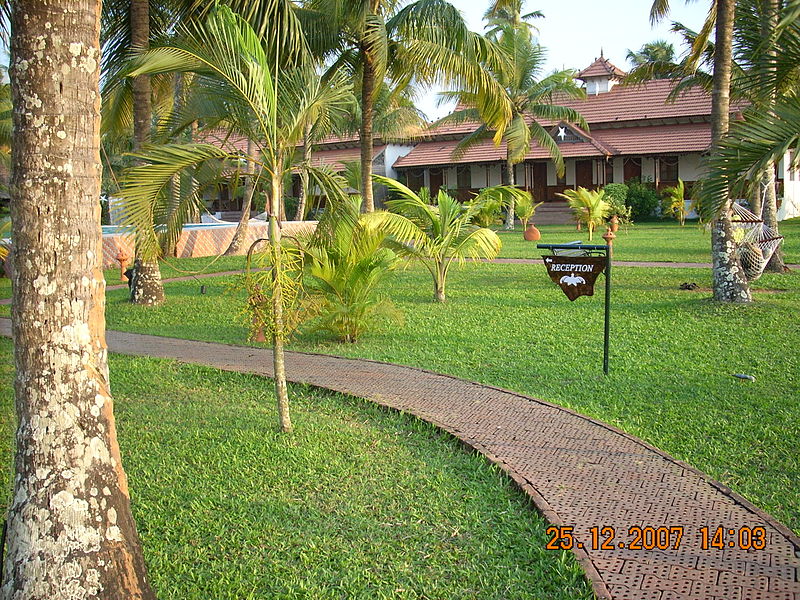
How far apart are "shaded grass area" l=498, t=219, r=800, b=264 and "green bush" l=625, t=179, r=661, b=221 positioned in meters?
1.91

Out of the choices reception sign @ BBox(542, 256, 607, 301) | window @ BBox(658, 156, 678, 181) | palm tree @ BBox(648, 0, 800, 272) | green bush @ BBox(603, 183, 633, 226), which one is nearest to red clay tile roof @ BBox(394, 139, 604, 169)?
green bush @ BBox(603, 183, 633, 226)

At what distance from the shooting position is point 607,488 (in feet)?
16.1

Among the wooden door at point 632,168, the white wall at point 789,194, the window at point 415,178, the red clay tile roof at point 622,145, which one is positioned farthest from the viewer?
the window at point 415,178

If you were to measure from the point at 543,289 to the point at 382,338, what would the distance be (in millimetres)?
4873

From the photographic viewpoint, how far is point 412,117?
36656 millimetres

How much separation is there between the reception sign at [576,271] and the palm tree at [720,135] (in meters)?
4.19

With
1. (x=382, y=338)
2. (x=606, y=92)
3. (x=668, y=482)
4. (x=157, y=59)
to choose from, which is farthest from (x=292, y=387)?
(x=606, y=92)

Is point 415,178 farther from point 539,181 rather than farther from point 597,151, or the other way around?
point 597,151

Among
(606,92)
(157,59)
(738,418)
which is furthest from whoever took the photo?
(606,92)

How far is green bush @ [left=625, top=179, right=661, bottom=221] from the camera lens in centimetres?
3456

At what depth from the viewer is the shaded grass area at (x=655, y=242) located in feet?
62.3

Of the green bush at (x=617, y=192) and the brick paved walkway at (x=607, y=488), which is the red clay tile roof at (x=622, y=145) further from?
the brick paved walkway at (x=607, y=488)

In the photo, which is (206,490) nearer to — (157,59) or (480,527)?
(480,527)

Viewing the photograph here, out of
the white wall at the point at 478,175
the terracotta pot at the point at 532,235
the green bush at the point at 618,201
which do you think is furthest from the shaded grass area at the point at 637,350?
the white wall at the point at 478,175
